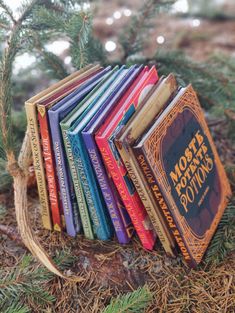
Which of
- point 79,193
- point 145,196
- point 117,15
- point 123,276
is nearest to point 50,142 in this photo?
point 79,193

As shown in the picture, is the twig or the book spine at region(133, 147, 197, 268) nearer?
the book spine at region(133, 147, 197, 268)

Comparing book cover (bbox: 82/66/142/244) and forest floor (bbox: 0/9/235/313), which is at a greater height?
book cover (bbox: 82/66/142/244)

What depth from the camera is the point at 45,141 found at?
3.27 feet

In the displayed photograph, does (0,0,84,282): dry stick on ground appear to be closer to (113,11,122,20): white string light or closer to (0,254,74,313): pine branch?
(0,254,74,313): pine branch

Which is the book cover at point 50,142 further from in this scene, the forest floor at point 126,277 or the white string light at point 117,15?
the white string light at point 117,15

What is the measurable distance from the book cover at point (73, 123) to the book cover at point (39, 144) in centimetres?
7

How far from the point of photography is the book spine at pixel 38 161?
0.97 metres

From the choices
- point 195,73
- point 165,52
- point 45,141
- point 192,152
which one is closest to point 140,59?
point 165,52

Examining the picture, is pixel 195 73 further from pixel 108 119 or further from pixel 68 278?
pixel 68 278

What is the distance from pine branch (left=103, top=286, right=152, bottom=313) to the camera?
2.95 feet

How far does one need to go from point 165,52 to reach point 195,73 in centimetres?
13

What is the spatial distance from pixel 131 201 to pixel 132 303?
0.22 m

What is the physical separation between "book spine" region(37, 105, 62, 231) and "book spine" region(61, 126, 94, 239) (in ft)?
0.16

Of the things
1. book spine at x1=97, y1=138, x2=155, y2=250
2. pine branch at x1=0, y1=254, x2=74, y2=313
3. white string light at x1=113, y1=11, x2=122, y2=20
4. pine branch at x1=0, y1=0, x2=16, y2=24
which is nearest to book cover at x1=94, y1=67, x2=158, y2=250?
book spine at x1=97, y1=138, x2=155, y2=250
